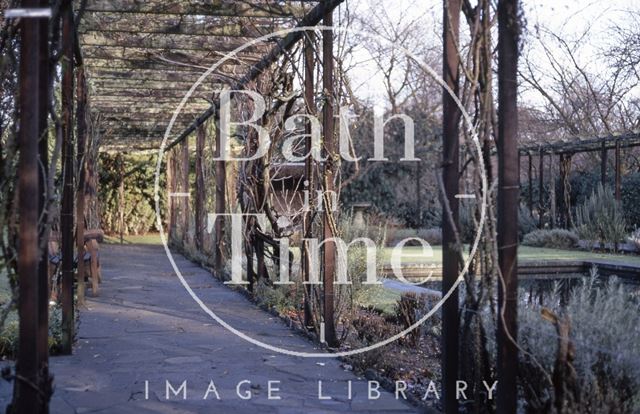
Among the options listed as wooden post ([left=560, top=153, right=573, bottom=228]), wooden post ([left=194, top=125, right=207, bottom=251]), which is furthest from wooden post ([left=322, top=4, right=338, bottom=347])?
wooden post ([left=560, top=153, right=573, bottom=228])

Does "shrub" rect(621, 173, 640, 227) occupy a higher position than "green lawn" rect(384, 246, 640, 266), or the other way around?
"shrub" rect(621, 173, 640, 227)

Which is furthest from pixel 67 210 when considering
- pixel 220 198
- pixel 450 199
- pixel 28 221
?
pixel 220 198

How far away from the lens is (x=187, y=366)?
4922mm

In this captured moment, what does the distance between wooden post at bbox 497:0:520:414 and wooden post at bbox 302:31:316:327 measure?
3.26m

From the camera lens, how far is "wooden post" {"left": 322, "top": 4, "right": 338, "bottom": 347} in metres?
5.67

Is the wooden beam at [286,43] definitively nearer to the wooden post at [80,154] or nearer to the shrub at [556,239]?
the wooden post at [80,154]

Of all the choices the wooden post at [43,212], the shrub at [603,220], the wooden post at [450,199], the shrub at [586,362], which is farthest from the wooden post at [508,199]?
the shrub at [603,220]

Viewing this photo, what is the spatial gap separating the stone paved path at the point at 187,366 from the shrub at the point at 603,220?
914 cm

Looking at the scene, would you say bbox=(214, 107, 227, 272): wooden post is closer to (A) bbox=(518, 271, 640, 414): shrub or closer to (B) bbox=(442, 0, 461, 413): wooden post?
(B) bbox=(442, 0, 461, 413): wooden post

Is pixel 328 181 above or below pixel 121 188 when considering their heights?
below

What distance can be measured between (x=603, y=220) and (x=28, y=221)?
13.8 meters

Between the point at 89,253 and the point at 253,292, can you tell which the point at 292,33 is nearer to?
the point at 253,292

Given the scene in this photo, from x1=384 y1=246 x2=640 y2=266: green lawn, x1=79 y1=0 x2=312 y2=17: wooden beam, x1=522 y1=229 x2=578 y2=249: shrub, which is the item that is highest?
x1=79 y1=0 x2=312 y2=17: wooden beam

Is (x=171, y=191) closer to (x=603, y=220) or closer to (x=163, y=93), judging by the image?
(x=163, y=93)
